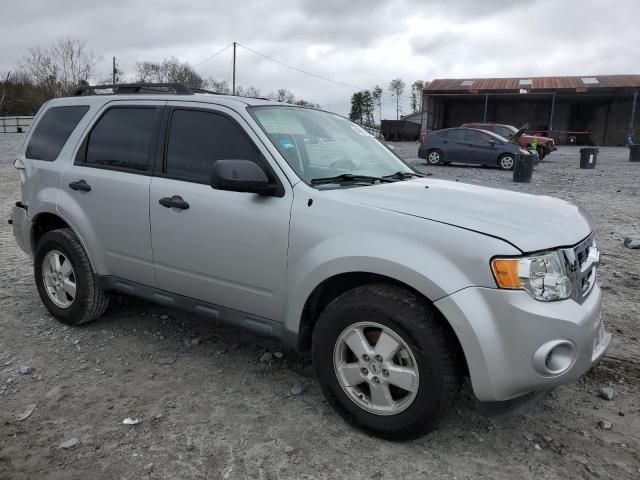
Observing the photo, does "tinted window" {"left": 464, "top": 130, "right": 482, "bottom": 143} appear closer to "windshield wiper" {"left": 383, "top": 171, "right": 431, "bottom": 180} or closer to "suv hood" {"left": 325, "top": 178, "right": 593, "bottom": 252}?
"windshield wiper" {"left": 383, "top": 171, "right": 431, "bottom": 180}

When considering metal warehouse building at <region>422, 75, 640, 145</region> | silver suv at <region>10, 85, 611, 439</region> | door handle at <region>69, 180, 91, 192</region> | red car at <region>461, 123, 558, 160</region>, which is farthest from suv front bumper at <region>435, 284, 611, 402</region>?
metal warehouse building at <region>422, 75, 640, 145</region>

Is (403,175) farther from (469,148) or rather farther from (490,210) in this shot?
(469,148)

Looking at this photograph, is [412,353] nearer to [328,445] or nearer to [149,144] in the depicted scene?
[328,445]

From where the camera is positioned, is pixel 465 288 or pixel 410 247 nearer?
pixel 465 288

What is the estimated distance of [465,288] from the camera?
2.37m

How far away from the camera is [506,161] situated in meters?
18.8

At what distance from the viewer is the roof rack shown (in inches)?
150

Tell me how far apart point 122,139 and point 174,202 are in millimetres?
856

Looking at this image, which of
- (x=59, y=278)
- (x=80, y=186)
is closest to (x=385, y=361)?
(x=80, y=186)

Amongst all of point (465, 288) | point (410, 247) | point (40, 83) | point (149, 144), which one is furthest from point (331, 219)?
point (40, 83)

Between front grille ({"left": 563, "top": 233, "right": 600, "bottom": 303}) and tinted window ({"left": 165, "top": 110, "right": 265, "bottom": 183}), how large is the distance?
183cm

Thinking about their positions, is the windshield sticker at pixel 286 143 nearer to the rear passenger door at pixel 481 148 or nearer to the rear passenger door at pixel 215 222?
the rear passenger door at pixel 215 222

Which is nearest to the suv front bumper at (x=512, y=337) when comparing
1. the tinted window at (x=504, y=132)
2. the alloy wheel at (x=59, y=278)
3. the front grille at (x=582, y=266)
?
the front grille at (x=582, y=266)

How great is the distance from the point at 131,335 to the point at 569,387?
3.23 meters
